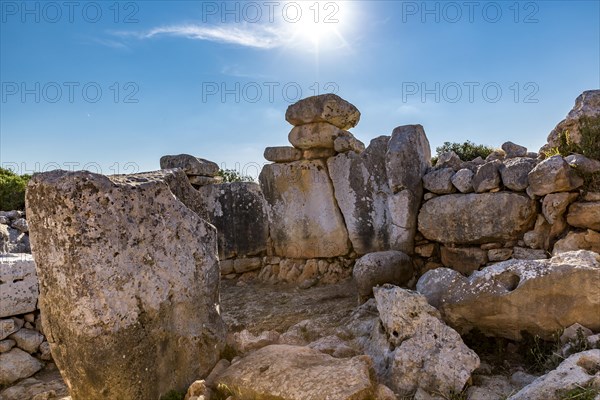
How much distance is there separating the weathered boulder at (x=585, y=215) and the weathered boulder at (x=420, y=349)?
8.65 ft

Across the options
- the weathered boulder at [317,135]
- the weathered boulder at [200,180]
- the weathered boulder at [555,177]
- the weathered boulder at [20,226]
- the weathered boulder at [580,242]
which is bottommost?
the weathered boulder at [580,242]

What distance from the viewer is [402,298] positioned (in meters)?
4.00

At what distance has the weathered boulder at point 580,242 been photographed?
216 inches

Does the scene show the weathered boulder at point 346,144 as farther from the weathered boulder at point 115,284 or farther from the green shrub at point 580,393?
the green shrub at point 580,393

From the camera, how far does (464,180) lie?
6512mm

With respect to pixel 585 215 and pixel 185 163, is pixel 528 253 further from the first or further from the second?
pixel 185 163

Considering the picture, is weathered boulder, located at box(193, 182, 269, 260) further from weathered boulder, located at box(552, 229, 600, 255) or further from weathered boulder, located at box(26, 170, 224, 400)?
weathered boulder, located at box(26, 170, 224, 400)

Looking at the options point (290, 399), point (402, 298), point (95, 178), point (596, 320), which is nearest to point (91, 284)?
point (95, 178)

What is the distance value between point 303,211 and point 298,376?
17.5 feet

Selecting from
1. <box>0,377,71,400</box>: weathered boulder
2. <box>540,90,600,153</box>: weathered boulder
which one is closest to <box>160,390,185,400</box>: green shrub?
<box>0,377,71,400</box>: weathered boulder

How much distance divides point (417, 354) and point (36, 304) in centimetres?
387

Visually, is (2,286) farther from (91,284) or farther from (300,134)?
(300,134)

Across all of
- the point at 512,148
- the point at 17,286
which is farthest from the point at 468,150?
the point at 17,286

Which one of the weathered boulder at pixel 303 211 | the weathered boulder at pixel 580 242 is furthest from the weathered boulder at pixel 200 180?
the weathered boulder at pixel 580 242
